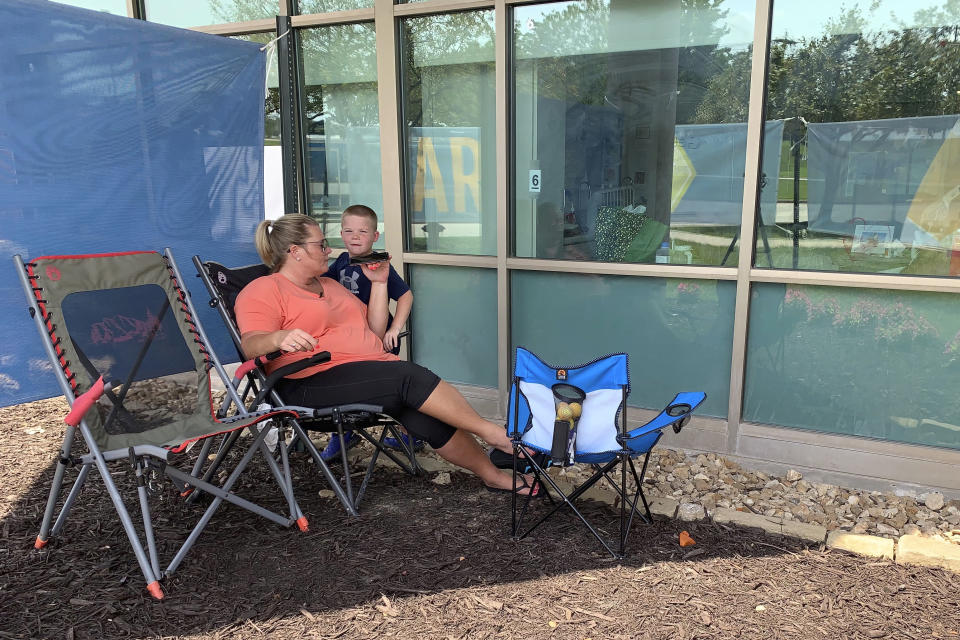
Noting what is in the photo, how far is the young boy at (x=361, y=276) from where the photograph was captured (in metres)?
3.52

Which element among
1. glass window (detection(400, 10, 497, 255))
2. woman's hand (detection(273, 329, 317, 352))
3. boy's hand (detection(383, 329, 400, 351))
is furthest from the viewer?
glass window (detection(400, 10, 497, 255))

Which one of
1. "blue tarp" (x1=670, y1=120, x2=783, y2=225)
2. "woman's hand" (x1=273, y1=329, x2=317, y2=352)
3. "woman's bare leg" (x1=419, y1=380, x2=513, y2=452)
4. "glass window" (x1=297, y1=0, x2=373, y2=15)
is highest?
"glass window" (x1=297, y1=0, x2=373, y2=15)

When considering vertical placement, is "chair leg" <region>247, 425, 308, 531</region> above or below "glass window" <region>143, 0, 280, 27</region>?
below

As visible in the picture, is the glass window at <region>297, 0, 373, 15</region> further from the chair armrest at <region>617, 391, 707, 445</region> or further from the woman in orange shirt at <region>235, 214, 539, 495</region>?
the chair armrest at <region>617, 391, 707, 445</region>

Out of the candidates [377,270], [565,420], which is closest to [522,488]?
[565,420]

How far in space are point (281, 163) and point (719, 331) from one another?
9.38 feet

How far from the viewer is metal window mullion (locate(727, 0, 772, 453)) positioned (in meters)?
3.35

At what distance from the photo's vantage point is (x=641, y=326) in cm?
388

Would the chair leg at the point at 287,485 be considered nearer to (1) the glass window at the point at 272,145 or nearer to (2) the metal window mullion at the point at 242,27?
(1) the glass window at the point at 272,145

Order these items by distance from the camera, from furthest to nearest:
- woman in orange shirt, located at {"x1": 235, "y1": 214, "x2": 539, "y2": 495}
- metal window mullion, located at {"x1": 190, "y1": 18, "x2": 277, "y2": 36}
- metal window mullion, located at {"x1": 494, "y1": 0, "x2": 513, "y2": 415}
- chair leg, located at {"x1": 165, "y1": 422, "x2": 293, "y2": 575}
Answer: metal window mullion, located at {"x1": 190, "y1": 18, "x2": 277, "y2": 36} < metal window mullion, located at {"x1": 494, "y1": 0, "x2": 513, "y2": 415} < woman in orange shirt, located at {"x1": 235, "y1": 214, "x2": 539, "y2": 495} < chair leg, located at {"x1": 165, "y1": 422, "x2": 293, "y2": 575}

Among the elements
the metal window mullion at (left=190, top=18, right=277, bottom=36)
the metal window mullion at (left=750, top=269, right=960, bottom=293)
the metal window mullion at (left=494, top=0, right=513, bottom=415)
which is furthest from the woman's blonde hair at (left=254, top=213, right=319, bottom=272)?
the metal window mullion at (left=750, top=269, right=960, bottom=293)

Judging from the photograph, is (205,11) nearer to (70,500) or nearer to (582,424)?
Answer: (70,500)

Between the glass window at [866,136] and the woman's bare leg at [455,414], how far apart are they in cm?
164

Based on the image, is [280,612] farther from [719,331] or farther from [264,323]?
[719,331]
